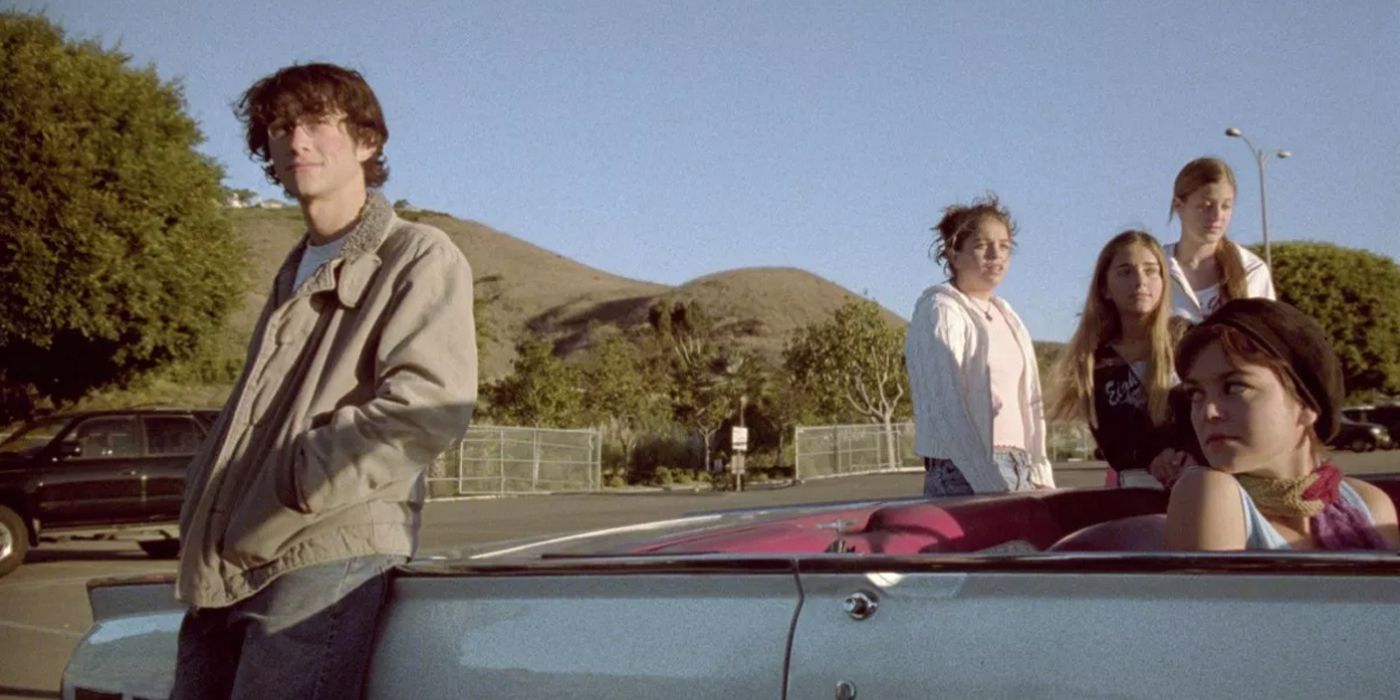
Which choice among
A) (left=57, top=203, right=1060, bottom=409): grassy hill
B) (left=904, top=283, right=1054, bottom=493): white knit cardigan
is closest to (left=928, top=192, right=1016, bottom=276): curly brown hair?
(left=904, top=283, right=1054, bottom=493): white knit cardigan

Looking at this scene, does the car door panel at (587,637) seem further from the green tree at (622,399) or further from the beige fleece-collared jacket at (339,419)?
the green tree at (622,399)

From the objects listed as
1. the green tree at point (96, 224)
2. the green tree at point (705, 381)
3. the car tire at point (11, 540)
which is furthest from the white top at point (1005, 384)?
the green tree at point (705, 381)

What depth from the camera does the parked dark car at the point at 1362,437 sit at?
42.6 metres

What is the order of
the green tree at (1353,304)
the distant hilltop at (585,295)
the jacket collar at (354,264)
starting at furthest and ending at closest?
the distant hilltop at (585,295)
the green tree at (1353,304)
the jacket collar at (354,264)

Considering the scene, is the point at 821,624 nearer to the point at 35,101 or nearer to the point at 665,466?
the point at 35,101

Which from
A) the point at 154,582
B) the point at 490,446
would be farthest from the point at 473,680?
the point at 490,446

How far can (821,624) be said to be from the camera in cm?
183

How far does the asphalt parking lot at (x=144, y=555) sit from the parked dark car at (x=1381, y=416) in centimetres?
1113

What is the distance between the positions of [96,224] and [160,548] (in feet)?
24.6

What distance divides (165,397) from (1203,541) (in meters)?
33.8

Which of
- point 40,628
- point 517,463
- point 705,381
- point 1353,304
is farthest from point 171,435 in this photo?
point 1353,304

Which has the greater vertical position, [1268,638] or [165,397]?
[165,397]

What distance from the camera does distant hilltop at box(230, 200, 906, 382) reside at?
101062 mm

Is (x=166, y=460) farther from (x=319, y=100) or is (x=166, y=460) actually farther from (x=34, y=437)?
(x=319, y=100)
